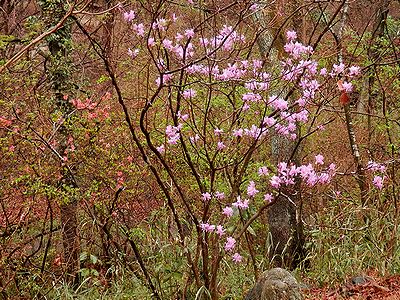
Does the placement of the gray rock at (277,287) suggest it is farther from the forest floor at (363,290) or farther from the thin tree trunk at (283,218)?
the thin tree trunk at (283,218)

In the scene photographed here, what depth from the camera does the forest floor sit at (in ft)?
16.3

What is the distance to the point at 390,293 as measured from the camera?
4.93 m

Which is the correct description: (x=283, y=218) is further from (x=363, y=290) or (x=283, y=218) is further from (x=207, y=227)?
(x=207, y=227)

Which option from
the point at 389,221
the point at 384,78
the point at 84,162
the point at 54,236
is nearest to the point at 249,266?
the point at 389,221

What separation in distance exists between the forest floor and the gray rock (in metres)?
0.75

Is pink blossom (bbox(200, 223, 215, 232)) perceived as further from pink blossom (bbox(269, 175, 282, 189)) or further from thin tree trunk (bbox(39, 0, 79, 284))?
thin tree trunk (bbox(39, 0, 79, 284))

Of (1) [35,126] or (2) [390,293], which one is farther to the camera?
(1) [35,126]

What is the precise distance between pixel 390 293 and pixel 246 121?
3949 mm

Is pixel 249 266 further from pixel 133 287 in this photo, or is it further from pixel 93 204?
pixel 93 204

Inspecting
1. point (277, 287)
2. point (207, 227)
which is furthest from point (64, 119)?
point (277, 287)

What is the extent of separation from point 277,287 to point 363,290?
1131mm

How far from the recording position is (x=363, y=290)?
513cm

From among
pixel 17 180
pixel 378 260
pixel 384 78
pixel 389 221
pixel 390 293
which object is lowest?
pixel 390 293

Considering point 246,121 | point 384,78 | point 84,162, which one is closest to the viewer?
point 84,162
